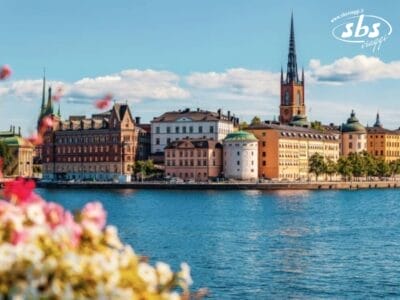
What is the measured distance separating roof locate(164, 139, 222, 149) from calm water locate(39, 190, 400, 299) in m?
34.4

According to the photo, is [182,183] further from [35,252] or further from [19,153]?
[35,252]

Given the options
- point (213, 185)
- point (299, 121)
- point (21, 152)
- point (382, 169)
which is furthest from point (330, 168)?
point (21, 152)

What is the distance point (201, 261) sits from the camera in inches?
1248

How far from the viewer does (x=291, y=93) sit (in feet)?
506

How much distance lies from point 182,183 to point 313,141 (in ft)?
96.0

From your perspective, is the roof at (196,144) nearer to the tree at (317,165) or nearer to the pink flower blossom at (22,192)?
the tree at (317,165)

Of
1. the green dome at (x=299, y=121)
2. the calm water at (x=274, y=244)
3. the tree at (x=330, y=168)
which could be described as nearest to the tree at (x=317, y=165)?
the tree at (x=330, y=168)

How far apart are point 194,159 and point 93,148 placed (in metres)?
16.2

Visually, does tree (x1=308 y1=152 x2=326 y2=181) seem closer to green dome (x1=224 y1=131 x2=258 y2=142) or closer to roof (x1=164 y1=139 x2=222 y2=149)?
green dome (x1=224 y1=131 x2=258 y2=142)

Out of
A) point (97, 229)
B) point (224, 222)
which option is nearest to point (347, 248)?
point (224, 222)

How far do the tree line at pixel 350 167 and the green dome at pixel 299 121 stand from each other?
14090mm

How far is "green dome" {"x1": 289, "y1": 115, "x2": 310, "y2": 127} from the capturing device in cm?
13989

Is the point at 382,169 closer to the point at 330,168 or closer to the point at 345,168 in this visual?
the point at 345,168

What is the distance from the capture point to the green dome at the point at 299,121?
140 meters
